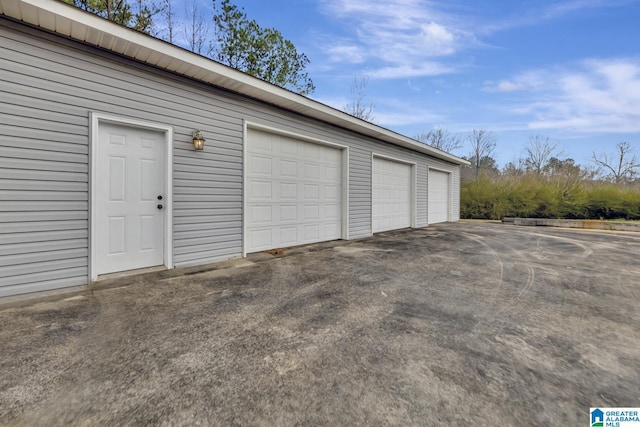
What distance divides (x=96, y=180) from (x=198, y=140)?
1337mm

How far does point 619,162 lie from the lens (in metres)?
19.9

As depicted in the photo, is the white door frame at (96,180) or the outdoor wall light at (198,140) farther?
the outdoor wall light at (198,140)

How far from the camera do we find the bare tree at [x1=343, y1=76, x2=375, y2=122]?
1638 centimetres

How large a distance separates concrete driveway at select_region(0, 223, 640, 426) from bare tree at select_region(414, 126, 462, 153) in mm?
21338

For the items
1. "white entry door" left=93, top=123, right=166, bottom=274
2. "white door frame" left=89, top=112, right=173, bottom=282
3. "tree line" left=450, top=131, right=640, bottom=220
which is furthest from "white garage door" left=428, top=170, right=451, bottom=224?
"white entry door" left=93, top=123, right=166, bottom=274

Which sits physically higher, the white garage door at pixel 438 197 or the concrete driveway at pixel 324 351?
the white garage door at pixel 438 197

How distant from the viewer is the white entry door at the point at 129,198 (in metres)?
3.40

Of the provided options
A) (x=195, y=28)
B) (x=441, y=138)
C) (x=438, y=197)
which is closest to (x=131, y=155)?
(x=195, y=28)

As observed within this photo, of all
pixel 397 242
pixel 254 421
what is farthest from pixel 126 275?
pixel 397 242

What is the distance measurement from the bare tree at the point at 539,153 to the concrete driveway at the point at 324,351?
20.0m

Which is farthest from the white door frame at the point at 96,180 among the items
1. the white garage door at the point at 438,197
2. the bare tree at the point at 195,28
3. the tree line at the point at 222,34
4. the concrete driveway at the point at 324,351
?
the white garage door at the point at 438,197

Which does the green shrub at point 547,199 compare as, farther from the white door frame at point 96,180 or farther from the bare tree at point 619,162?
the white door frame at point 96,180

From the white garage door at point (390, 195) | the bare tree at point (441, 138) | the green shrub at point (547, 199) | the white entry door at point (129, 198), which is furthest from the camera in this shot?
the bare tree at point (441, 138)

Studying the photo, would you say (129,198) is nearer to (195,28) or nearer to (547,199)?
(195,28)
